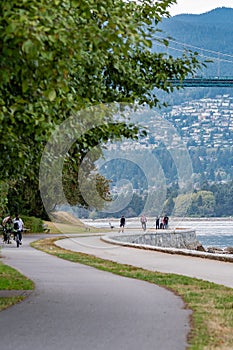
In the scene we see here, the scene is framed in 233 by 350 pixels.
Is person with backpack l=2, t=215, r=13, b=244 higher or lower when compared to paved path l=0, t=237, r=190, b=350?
lower

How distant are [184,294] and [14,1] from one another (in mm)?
7867

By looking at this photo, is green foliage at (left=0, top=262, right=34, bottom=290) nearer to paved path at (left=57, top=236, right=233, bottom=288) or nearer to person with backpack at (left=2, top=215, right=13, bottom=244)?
paved path at (left=57, top=236, right=233, bottom=288)

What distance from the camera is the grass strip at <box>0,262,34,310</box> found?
12617 millimetres

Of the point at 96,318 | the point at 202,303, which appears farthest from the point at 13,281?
the point at 96,318

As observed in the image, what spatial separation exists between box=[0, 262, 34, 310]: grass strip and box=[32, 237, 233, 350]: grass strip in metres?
2.57

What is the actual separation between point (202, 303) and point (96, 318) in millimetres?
2665

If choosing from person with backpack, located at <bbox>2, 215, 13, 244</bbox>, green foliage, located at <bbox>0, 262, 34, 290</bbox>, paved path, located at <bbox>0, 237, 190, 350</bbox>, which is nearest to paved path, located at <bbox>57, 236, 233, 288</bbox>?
paved path, located at <bbox>0, 237, 190, 350</bbox>

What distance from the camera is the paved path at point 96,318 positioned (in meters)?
8.86

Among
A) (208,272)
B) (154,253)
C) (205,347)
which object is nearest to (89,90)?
(205,347)

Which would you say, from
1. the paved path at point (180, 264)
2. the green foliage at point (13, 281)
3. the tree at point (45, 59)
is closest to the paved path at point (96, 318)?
the green foliage at point (13, 281)

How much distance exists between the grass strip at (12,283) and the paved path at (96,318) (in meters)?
0.20

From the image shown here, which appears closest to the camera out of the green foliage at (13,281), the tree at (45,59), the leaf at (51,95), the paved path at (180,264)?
the tree at (45,59)

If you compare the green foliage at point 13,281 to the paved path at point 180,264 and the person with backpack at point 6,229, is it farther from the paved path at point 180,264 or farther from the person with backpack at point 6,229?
the person with backpack at point 6,229

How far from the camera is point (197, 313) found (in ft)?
37.7
